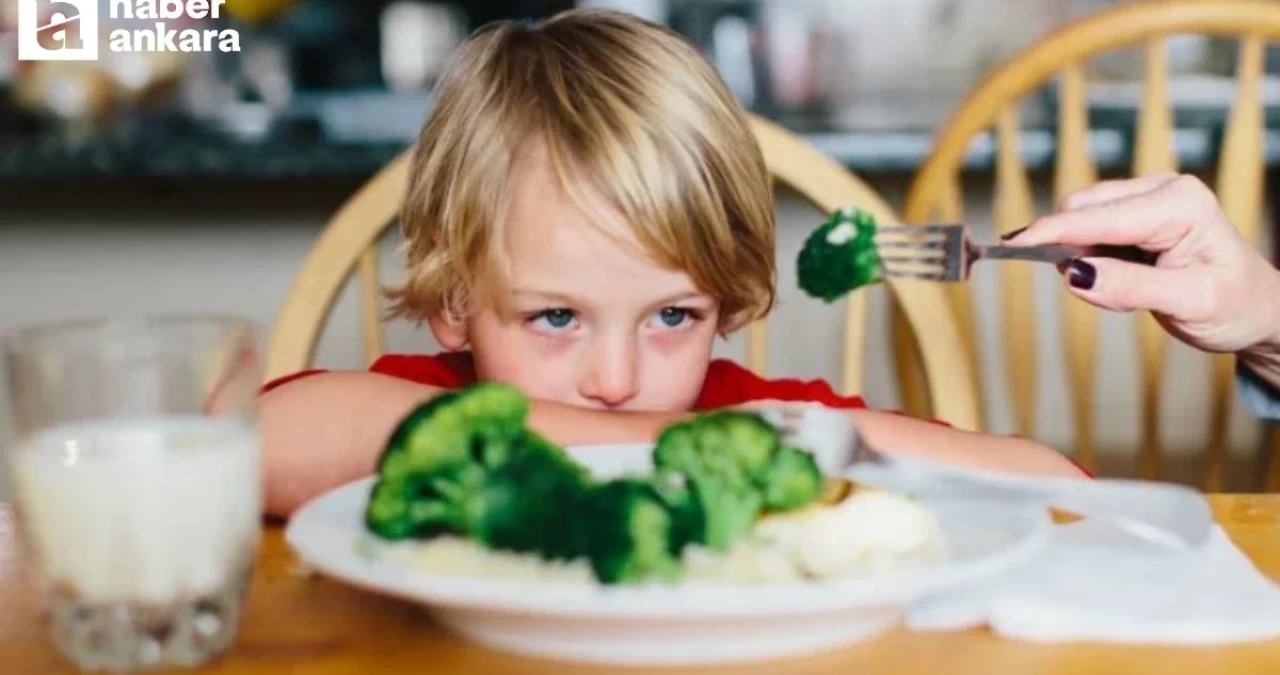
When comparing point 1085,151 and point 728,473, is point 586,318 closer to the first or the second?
point 728,473

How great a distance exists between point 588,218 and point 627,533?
0.45 metres

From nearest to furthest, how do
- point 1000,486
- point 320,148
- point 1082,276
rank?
point 1000,486 < point 1082,276 < point 320,148

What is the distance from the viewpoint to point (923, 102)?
218 cm

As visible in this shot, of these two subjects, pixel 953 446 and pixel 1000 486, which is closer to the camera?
pixel 1000 486

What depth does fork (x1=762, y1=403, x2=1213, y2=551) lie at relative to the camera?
65 cm

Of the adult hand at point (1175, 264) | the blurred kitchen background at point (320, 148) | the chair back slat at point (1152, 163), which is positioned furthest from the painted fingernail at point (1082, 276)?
the blurred kitchen background at point (320, 148)

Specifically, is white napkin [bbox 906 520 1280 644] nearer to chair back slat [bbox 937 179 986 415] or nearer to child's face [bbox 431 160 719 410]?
child's face [bbox 431 160 719 410]

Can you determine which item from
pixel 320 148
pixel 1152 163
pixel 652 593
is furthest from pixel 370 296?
pixel 652 593

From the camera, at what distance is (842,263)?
0.90m

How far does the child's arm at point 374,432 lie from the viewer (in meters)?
0.79

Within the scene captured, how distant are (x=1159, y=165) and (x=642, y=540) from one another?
0.96m

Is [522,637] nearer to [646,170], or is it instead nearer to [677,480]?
[677,480]

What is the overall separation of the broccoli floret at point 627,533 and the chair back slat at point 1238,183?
0.92 meters

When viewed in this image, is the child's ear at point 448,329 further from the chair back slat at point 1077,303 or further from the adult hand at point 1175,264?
the chair back slat at point 1077,303
